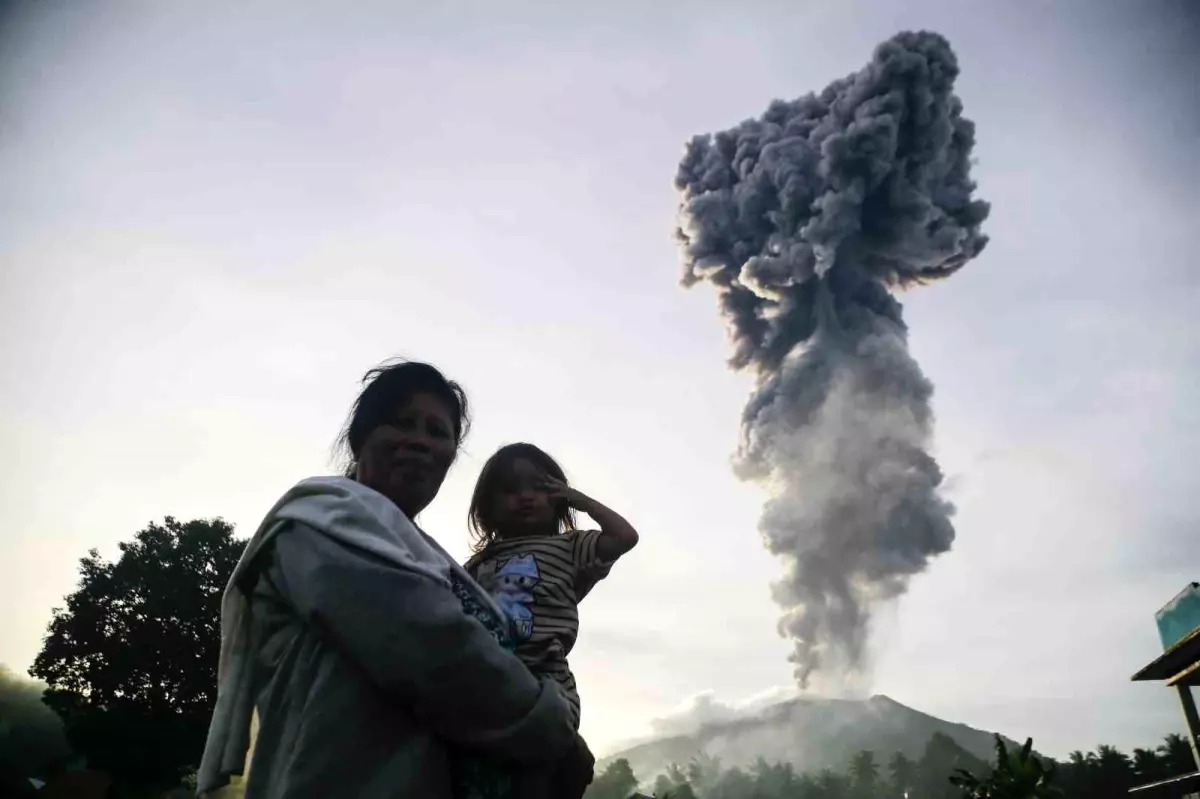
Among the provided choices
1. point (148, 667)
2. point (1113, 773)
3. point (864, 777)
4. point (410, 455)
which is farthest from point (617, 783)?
point (410, 455)

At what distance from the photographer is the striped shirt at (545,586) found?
6.66 ft

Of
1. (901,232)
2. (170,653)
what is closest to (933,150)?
(901,232)

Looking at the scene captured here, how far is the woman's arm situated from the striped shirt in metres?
0.48

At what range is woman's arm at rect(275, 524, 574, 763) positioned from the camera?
1352 mm

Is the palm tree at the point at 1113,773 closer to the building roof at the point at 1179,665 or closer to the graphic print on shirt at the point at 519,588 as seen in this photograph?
the building roof at the point at 1179,665

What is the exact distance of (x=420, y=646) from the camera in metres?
1.35

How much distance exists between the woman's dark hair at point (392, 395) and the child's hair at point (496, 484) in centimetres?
69

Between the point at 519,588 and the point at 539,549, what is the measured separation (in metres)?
0.23

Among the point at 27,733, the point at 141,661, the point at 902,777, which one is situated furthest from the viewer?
the point at 902,777

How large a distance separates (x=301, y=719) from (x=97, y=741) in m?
23.9

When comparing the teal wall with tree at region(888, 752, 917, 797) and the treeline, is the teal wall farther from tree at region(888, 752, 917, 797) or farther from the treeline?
tree at region(888, 752, 917, 797)

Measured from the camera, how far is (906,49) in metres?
45.1

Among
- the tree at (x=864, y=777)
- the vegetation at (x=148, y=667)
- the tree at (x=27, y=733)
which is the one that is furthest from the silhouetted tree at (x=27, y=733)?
the tree at (x=864, y=777)

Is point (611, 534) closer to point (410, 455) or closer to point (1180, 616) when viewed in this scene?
point (410, 455)
